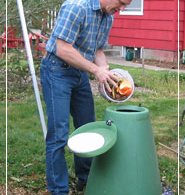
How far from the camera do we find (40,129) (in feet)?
18.0

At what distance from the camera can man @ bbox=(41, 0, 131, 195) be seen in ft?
10.3

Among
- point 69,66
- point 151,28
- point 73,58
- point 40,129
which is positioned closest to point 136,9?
point 151,28

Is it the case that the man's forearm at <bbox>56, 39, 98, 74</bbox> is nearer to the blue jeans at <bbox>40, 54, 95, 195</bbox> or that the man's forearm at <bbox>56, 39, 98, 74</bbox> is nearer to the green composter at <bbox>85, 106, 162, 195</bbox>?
the blue jeans at <bbox>40, 54, 95, 195</bbox>

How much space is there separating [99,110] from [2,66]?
1498 millimetres

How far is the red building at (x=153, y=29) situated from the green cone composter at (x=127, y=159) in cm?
900

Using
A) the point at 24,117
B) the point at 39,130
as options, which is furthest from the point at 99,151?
the point at 24,117

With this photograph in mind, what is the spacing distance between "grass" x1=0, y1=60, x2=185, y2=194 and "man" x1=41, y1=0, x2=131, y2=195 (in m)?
0.57

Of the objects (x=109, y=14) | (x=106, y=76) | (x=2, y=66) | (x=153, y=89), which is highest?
(x=109, y=14)

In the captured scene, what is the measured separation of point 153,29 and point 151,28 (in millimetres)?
75

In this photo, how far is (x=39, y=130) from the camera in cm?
545

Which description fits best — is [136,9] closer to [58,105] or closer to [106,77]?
[58,105]

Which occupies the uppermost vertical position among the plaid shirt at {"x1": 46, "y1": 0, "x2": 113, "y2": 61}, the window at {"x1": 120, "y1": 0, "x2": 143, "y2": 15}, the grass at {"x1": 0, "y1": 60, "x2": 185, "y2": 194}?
the plaid shirt at {"x1": 46, "y1": 0, "x2": 113, "y2": 61}

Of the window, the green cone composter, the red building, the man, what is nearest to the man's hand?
the man

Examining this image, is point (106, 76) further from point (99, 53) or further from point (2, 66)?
point (2, 66)
